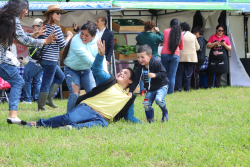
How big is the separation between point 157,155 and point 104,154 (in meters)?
0.53

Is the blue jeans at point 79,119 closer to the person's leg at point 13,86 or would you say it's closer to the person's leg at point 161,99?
the person's leg at point 13,86

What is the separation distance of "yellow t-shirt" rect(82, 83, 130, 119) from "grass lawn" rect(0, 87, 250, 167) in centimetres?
20

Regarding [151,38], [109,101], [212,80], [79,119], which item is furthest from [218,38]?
[79,119]

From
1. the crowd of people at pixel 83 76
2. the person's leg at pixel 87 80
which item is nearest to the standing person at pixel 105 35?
the crowd of people at pixel 83 76

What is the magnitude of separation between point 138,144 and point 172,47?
4959 mm

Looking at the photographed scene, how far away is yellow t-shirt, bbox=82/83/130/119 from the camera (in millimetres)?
4309

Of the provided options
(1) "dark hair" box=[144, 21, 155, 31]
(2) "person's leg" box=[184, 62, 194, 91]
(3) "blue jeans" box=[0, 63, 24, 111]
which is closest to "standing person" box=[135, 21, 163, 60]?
(1) "dark hair" box=[144, 21, 155, 31]

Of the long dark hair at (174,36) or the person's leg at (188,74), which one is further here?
the person's leg at (188,74)

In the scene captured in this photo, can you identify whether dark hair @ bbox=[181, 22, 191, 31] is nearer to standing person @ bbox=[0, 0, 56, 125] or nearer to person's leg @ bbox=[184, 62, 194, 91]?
person's leg @ bbox=[184, 62, 194, 91]

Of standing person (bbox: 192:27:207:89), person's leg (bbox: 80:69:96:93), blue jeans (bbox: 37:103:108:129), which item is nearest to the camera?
blue jeans (bbox: 37:103:108:129)

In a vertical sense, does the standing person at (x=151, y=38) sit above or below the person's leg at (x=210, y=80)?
above

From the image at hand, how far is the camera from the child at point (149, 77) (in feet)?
14.8

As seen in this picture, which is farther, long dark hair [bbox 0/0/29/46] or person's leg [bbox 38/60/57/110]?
person's leg [bbox 38/60/57/110]

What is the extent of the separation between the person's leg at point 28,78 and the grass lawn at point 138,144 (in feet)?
6.69
